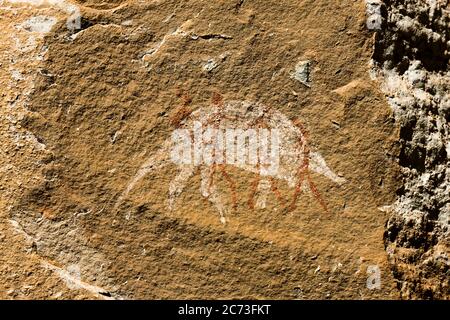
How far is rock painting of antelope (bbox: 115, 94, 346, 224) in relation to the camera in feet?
5.78

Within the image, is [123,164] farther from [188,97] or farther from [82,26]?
A: [82,26]

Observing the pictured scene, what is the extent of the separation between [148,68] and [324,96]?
422mm

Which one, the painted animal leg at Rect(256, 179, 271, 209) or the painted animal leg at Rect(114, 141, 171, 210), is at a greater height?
the painted animal leg at Rect(114, 141, 171, 210)

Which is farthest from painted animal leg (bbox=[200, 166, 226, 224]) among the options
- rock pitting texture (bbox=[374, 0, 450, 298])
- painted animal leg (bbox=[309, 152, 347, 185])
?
rock pitting texture (bbox=[374, 0, 450, 298])

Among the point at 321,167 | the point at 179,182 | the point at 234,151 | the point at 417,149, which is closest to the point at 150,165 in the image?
the point at 179,182

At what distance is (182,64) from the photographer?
178 centimetres

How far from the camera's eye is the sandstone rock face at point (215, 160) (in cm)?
174

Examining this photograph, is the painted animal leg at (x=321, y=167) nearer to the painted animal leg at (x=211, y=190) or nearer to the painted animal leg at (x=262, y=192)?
the painted animal leg at (x=262, y=192)

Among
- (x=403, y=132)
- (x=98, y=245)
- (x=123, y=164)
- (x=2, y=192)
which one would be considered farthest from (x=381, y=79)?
(x=2, y=192)

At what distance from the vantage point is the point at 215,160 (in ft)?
5.81

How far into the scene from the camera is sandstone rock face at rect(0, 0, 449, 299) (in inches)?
68.6

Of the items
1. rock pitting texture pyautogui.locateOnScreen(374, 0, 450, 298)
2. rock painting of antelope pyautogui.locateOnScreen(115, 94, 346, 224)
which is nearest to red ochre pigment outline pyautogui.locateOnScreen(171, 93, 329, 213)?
rock painting of antelope pyautogui.locateOnScreen(115, 94, 346, 224)

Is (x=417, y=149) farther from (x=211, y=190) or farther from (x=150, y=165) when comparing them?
(x=150, y=165)

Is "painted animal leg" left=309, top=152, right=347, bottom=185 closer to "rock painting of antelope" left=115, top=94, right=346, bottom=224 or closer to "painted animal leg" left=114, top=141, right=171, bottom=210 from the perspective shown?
"rock painting of antelope" left=115, top=94, right=346, bottom=224
